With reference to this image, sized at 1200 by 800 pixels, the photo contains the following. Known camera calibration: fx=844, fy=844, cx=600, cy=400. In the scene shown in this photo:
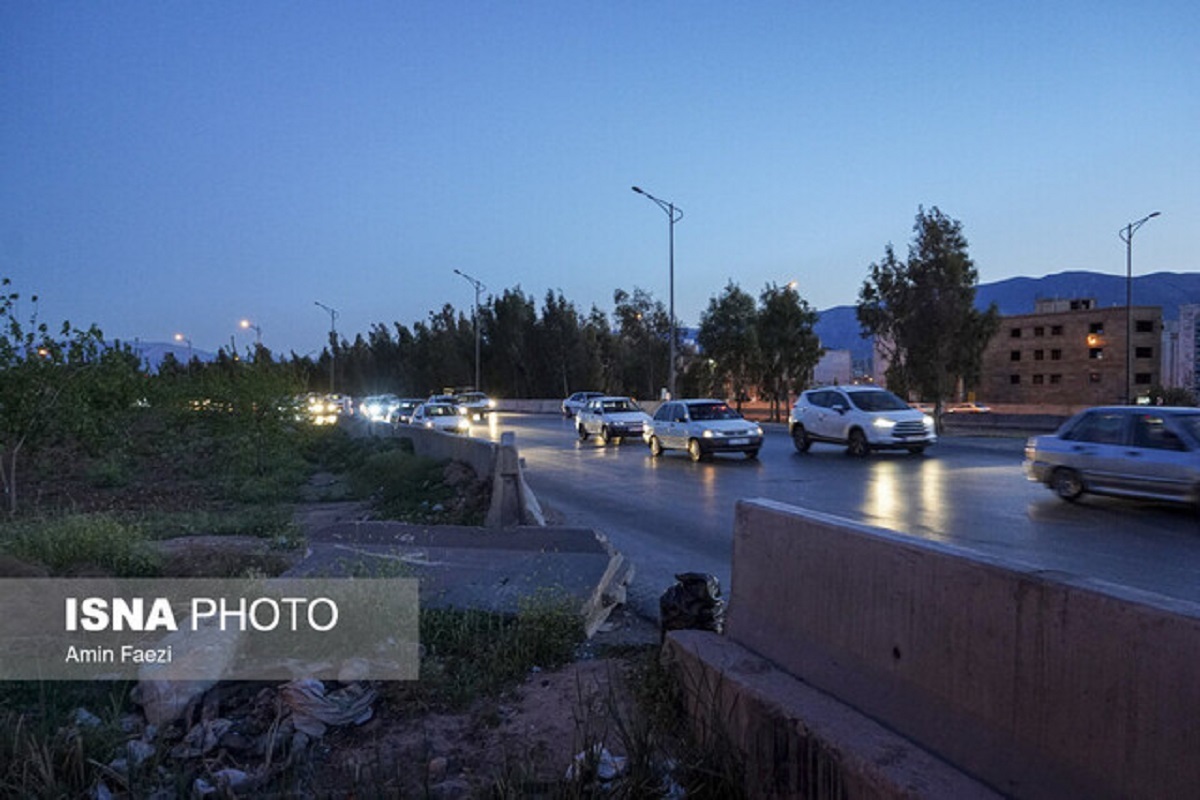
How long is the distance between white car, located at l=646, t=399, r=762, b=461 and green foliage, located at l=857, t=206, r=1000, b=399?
11350 millimetres

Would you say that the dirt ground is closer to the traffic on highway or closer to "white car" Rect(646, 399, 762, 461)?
the traffic on highway

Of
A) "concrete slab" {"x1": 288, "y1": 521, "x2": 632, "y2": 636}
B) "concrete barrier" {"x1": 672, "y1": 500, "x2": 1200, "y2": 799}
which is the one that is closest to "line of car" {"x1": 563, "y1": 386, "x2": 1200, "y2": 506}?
"concrete slab" {"x1": 288, "y1": 521, "x2": 632, "y2": 636}

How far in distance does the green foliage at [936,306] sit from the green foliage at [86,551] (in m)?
27.3

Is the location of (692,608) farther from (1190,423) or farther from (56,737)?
(1190,423)

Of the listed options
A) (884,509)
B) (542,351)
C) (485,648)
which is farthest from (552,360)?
(485,648)

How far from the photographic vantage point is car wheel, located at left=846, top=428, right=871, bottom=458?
20406mm

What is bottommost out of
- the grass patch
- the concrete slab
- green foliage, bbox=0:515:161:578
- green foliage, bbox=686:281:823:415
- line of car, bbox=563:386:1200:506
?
the grass patch

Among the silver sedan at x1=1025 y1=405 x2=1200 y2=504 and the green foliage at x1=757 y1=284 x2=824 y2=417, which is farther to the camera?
the green foliage at x1=757 y1=284 x2=824 y2=417

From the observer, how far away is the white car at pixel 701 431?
827 inches

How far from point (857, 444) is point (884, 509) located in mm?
8926

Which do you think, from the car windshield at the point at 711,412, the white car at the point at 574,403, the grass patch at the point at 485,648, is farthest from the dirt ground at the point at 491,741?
the white car at the point at 574,403

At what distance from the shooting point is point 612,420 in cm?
2880

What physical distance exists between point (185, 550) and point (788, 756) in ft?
22.2

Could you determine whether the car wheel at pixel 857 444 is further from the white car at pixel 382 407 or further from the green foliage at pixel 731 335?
the white car at pixel 382 407
